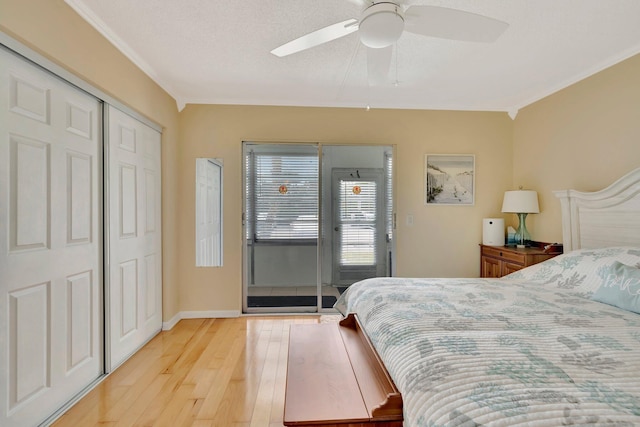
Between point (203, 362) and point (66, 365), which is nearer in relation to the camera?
point (66, 365)

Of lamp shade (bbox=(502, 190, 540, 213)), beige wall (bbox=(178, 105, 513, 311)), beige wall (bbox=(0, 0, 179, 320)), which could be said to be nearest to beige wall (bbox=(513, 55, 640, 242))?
lamp shade (bbox=(502, 190, 540, 213))

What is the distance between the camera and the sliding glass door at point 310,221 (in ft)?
12.9

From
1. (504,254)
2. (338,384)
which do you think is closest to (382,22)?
(338,384)

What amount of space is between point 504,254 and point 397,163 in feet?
4.88

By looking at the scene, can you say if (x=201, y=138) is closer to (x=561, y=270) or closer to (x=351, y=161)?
(x=351, y=161)

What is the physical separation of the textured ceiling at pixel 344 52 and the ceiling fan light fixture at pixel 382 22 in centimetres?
11

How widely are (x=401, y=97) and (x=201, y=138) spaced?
2280mm

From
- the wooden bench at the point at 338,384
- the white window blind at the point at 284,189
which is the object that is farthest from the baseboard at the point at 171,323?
the wooden bench at the point at 338,384

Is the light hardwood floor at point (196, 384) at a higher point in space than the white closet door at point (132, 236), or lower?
lower

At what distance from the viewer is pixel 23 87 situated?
1628 millimetres

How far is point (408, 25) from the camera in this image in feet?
5.46

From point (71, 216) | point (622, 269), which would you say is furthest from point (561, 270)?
point (71, 216)

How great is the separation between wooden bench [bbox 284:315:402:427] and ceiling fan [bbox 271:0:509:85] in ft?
5.19

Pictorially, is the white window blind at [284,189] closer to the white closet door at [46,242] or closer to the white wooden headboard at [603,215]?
the white closet door at [46,242]
